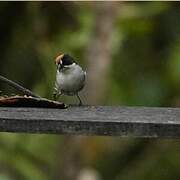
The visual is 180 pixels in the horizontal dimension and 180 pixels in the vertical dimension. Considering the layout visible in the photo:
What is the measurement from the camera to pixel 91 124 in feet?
7.61

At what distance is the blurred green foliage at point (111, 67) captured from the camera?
5.92 m

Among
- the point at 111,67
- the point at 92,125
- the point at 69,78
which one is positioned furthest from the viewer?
the point at 111,67

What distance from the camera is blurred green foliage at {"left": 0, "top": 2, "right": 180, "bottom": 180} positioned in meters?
5.92

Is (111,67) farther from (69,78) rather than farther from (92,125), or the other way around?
(92,125)

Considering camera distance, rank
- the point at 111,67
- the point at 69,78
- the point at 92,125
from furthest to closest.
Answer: the point at 111,67 < the point at 69,78 < the point at 92,125

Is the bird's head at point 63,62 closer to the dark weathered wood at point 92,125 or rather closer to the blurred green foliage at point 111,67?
the dark weathered wood at point 92,125

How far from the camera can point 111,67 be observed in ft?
20.3

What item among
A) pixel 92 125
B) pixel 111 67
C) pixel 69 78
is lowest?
pixel 111 67

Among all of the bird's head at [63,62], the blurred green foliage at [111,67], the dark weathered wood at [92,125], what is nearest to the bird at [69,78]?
the bird's head at [63,62]

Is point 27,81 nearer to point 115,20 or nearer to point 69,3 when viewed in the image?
point 69,3

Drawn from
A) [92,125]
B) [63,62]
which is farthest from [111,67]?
[92,125]

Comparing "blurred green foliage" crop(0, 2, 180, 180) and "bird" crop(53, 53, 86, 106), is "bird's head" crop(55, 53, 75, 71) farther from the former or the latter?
"blurred green foliage" crop(0, 2, 180, 180)

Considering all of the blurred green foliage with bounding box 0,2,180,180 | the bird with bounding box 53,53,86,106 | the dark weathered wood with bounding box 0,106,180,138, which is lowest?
the blurred green foliage with bounding box 0,2,180,180

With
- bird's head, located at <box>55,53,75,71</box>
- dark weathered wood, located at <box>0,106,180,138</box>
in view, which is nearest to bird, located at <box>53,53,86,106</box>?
bird's head, located at <box>55,53,75,71</box>
